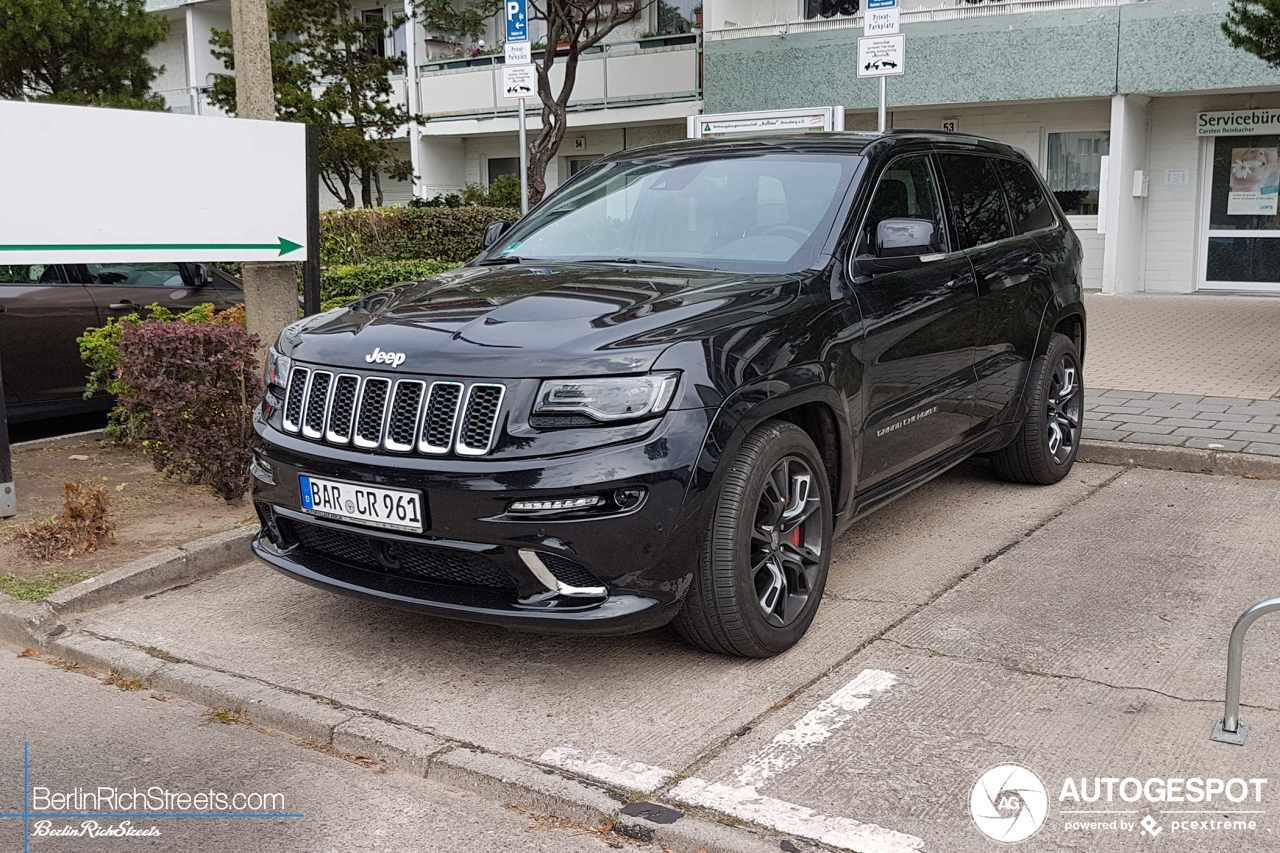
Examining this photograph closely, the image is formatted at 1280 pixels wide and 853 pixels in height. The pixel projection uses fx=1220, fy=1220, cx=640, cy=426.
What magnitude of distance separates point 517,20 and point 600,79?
10.4 metres

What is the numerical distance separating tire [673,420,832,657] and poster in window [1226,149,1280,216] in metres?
15.2

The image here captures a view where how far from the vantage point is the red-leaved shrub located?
602 cm

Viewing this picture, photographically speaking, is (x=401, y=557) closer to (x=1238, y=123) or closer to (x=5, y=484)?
(x=5, y=484)

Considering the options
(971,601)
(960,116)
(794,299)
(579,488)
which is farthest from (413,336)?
(960,116)

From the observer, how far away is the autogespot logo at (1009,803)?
10.1 feet

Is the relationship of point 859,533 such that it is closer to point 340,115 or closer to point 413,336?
point 413,336

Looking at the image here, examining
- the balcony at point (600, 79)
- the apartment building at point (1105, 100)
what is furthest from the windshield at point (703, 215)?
the balcony at point (600, 79)

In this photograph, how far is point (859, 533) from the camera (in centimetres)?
582

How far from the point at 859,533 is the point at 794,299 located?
185cm

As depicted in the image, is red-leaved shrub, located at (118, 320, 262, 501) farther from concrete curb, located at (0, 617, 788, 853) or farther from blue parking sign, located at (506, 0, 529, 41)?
blue parking sign, located at (506, 0, 529, 41)

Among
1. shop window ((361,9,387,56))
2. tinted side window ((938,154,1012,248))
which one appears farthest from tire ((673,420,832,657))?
shop window ((361,9,387,56))

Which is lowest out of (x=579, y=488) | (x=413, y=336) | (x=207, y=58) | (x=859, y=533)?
(x=859, y=533)

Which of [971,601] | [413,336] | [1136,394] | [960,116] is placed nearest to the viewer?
[413,336]

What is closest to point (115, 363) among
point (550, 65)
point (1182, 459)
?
point (1182, 459)
